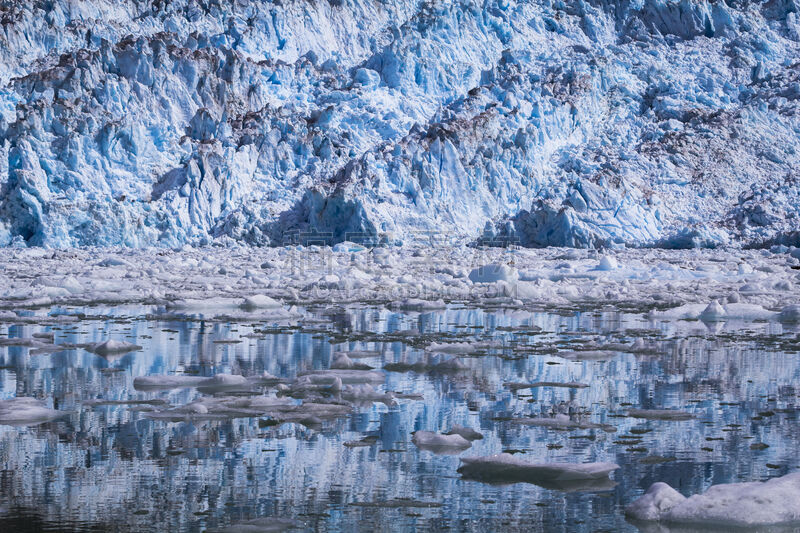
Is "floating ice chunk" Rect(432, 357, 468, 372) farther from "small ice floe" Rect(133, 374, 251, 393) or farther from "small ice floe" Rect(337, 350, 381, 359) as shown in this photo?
"small ice floe" Rect(133, 374, 251, 393)

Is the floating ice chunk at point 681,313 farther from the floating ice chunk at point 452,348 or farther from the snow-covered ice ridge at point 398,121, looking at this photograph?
the snow-covered ice ridge at point 398,121

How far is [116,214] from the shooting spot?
88.3 ft

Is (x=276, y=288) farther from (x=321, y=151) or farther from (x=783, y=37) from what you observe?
(x=783, y=37)

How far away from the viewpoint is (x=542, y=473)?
11.4 ft

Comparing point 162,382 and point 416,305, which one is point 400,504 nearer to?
point 162,382

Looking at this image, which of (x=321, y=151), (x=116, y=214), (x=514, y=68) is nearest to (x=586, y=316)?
(x=116, y=214)

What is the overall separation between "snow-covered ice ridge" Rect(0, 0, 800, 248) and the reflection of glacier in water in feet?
67.8

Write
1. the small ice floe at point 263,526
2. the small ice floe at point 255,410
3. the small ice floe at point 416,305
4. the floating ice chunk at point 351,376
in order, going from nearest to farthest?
the small ice floe at point 263,526
the small ice floe at point 255,410
the floating ice chunk at point 351,376
the small ice floe at point 416,305

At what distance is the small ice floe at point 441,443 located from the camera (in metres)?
3.89

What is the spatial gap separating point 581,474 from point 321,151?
28.6m

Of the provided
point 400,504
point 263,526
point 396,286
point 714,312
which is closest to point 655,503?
point 400,504

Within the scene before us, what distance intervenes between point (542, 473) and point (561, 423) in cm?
94

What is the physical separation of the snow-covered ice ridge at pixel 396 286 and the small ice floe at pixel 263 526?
4.13 meters

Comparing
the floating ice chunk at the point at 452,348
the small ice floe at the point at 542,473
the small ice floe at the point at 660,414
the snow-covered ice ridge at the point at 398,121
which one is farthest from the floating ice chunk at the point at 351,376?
the snow-covered ice ridge at the point at 398,121
